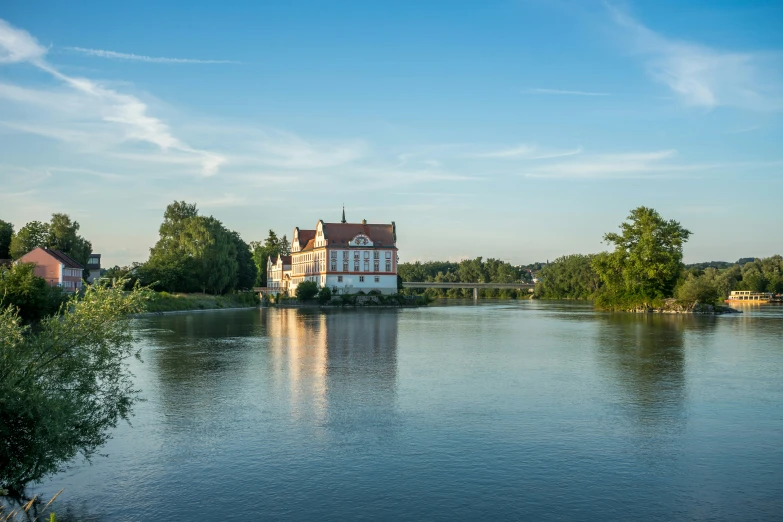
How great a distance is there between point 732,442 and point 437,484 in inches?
282

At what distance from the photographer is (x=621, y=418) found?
1708 centimetres

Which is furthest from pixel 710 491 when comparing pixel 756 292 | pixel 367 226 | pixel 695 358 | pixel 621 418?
pixel 756 292

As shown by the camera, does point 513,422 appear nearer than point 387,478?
No

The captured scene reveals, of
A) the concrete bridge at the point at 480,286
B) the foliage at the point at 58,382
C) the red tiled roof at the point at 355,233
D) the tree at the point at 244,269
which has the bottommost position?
the foliage at the point at 58,382

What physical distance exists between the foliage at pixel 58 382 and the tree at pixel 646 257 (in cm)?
7373

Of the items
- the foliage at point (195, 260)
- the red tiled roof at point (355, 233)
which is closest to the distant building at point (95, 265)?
the foliage at point (195, 260)

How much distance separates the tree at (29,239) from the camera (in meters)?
90.6

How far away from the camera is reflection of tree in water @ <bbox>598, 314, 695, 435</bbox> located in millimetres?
17281

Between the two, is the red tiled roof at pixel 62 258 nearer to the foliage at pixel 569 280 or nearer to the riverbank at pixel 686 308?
the riverbank at pixel 686 308

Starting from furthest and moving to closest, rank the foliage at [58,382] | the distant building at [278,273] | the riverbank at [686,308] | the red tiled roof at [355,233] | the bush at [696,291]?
1. the distant building at [278,273]
2. the red tiled roof at [355,233]
3. the riverbank at [686,308]
4. the bush at [696,291]
5. the foliage at [58,382]

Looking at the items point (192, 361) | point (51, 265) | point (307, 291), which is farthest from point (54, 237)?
point (192, 361)

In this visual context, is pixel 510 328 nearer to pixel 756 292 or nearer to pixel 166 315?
pixel 166 315

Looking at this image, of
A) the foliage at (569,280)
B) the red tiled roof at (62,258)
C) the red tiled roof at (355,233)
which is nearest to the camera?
the red tiled roof at (62,258)

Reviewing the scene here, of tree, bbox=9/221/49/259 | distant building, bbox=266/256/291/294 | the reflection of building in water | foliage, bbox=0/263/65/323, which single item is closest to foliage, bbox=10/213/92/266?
tree, bbox=9/221/49/259
